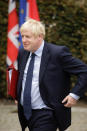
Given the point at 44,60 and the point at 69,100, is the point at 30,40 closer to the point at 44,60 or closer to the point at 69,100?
the point at 44,60

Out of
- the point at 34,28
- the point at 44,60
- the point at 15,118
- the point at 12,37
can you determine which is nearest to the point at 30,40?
the point at 34,28

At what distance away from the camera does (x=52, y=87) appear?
2875mm

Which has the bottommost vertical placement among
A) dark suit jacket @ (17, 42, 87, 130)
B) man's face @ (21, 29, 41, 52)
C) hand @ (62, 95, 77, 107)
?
hand @ (62, 95, 77, 107)

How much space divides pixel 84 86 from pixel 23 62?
2.11 ft

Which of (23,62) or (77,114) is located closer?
(23,62)

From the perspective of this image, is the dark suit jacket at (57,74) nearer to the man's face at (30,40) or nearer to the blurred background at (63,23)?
the man's face at (30,40)

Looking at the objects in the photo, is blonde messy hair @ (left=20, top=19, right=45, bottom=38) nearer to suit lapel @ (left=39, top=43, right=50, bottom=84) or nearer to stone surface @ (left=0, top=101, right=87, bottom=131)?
suit lapel @ (left=39, top=43, right=50, bottom=84)

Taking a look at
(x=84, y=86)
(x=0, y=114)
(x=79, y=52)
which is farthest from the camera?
(x=79, y=52)

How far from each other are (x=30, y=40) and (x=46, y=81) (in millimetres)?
393

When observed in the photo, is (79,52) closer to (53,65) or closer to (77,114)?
(77,114)

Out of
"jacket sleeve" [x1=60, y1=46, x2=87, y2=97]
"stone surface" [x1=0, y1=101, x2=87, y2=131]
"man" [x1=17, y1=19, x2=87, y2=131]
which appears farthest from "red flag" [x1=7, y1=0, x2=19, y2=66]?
"jacket sleeve" [x1=60, y1=46, x2=87, y2=97]

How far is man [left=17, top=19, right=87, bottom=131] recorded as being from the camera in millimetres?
2838

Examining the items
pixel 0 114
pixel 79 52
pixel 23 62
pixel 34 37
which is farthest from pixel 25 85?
pixel 79 52

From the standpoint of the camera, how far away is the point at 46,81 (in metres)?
2.86
